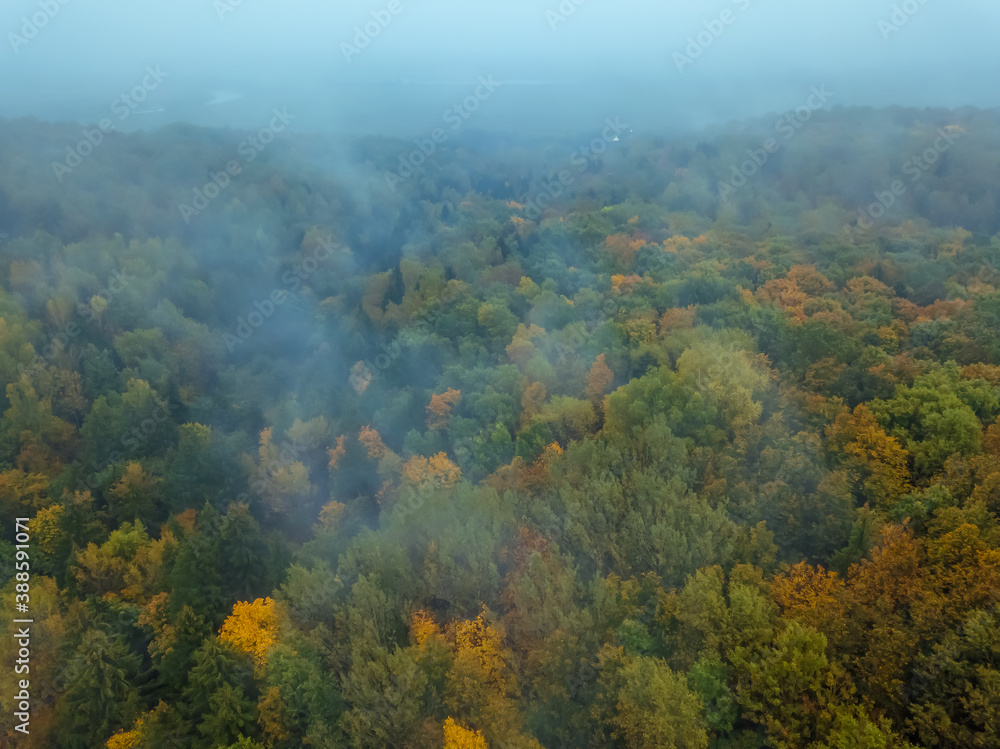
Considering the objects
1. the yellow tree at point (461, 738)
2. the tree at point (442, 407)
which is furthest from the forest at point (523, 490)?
the tree at point (442, 407)

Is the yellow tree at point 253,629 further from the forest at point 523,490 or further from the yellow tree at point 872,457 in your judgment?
the yellow tree at point 872,457

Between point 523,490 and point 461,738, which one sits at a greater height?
point 523,490

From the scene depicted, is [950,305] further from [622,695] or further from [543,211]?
[543,211]

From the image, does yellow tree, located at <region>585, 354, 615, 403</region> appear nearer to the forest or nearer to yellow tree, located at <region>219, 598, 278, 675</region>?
the forest

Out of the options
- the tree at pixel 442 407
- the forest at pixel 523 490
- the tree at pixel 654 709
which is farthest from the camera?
the tree at pixel 442 407

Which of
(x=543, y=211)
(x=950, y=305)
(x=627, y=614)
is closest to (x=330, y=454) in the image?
(x=627, y=614)

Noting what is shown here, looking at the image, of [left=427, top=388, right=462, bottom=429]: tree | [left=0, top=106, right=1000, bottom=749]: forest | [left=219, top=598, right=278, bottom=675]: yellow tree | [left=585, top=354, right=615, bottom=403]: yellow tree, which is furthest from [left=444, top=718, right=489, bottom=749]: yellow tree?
[left=427, top=388, right=462, bottom=429]: tree

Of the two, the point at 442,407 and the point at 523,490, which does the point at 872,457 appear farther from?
the point at 442,407

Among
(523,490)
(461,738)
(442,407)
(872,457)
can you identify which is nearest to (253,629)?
(461,738)
